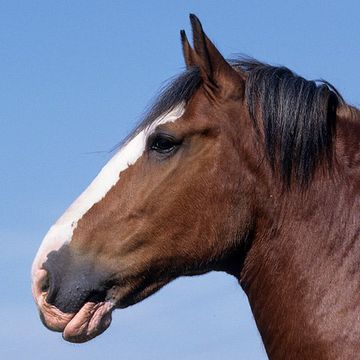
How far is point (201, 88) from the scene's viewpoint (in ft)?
21.8

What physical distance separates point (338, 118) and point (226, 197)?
900 millimetres

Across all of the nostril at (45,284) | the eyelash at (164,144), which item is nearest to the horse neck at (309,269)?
the eyelash at (164,144)

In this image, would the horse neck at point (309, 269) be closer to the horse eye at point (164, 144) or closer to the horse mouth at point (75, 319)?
the horse eye at point (164, 144)

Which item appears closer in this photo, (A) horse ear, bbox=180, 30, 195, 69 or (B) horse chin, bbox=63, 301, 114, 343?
(B) horse chin, bbox=63, 301, 114, 343

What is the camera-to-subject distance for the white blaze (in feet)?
20.6

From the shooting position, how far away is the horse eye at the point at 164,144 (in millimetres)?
6440

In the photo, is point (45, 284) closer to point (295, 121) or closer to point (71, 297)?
point (71, 297)

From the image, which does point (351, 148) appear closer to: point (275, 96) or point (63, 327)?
point (275, 96)

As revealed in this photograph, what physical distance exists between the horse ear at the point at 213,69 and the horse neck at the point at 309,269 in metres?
0.79

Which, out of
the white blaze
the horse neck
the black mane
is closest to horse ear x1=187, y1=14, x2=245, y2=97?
the black mane

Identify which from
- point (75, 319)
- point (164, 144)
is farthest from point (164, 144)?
point (75, 319)

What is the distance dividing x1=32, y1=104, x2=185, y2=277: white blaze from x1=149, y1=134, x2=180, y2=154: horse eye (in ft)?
0.26

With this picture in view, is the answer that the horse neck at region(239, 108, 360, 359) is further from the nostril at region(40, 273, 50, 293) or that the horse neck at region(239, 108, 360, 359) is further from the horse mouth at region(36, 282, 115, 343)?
the nostril at region(40, 273, 50, 293)

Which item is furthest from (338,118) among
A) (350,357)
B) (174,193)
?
(350,357)
